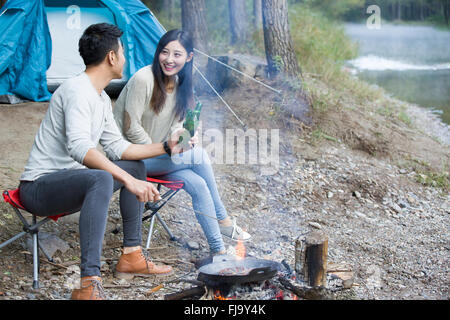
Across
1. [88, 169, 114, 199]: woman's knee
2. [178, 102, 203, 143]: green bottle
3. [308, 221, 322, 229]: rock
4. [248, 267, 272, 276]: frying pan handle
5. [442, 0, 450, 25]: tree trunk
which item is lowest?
[308, 221, 322, 229]: rock

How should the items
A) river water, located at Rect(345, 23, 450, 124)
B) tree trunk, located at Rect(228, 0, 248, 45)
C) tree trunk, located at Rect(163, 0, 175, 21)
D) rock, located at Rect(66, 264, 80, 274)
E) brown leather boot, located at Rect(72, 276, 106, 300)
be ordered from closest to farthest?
brown leather boot, located at Rect(72, 276, 106, 300) < rock, located at Rect(66, 264, 80, 274) < tree trunk, located at Rect(228, 0, 248, 45) < river water, located at Rect(345, 23, 450, 124) < tree trunk, located at Rect(163, 0, 175, 21)

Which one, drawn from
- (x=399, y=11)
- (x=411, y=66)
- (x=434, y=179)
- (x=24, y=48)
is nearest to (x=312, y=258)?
(x=434, y=179)

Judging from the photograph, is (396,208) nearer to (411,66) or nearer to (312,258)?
(312,258)

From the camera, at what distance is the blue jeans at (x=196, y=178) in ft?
9.98

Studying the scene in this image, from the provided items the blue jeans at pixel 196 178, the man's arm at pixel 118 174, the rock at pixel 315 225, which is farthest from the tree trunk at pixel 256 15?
the man's arm at pixel 118 174

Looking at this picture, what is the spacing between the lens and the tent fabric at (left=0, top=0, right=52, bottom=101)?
598cm

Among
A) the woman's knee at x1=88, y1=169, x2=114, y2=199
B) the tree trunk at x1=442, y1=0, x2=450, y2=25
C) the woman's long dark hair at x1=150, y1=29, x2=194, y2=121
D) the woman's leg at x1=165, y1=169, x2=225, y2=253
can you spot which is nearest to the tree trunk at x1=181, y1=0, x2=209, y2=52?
the woman's long dark hair at x1=150, y1=29, x2=194, y2=121

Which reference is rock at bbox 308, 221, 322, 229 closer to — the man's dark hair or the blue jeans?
the blue jeans

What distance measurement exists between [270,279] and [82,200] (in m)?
1.02

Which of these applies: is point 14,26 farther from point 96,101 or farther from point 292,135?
point 96,101

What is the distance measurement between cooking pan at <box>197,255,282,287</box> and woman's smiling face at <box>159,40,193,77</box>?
117 centimetres

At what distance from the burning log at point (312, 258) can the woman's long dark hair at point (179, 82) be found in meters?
1.12

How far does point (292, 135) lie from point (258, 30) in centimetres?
421
